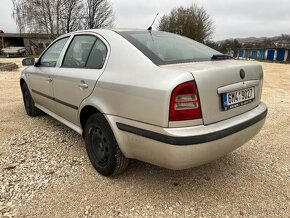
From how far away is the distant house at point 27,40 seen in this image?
3566cm

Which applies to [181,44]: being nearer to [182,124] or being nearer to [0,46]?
[182,124]

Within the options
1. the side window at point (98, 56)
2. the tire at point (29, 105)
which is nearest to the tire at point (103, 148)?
the side window at point (98, 56)

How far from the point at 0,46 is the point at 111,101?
130ft

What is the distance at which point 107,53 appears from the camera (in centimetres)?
250

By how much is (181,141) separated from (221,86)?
0.58 metres

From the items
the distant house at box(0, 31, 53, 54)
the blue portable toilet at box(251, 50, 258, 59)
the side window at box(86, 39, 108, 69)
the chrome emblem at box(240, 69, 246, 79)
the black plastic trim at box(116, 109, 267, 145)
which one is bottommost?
the black plastic trim at box(116, 109, 267, 145)

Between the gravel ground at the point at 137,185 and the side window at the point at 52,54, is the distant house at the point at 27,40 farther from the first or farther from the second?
the gravel ground at the point at 137,185

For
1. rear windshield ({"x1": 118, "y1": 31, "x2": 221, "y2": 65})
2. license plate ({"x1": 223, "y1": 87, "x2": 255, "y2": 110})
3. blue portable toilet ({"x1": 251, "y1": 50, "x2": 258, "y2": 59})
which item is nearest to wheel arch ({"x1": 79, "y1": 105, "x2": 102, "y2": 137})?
rear windshield ({"x1": 118, "y1": 31, "x2": 221, "y2": 65})

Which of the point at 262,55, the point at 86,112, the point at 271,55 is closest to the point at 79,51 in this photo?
the point at 86,112

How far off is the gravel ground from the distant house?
35315 mm

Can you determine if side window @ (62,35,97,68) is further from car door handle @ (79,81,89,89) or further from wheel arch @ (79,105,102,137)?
wheel arch @ (79,105,102,137)

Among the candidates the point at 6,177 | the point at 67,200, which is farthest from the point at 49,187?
the point at 6,177

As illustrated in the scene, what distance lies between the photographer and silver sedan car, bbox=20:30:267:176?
1.91m

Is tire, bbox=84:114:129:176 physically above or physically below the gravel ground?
above
